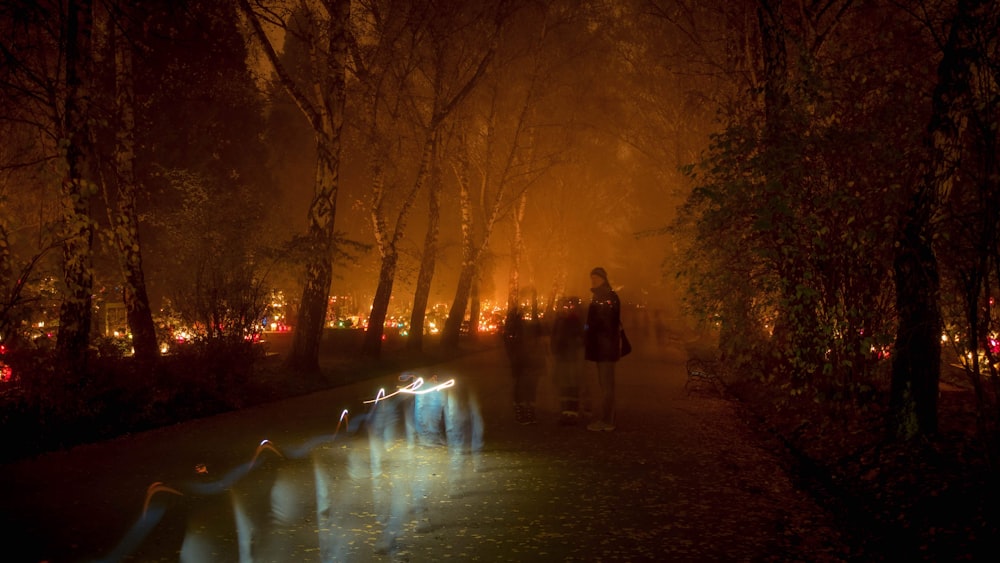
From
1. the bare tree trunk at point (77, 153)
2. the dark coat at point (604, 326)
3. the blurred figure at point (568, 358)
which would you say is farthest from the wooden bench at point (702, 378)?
the bare tree trunk at point (77, 153)

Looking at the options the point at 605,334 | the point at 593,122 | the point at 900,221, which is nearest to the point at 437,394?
the point at 605,334

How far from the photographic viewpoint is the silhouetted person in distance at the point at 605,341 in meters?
11.0

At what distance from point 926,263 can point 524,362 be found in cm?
606

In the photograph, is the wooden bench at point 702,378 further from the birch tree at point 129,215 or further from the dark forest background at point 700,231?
the birch tree at point 129,215

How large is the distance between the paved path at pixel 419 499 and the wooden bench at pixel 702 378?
502 cm

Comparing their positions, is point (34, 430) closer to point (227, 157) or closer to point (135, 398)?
point (135, 398)

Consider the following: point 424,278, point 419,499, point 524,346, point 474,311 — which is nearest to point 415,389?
point 524,346

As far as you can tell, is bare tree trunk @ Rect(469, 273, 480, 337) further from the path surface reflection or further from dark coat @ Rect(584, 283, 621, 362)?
the path surface reflection

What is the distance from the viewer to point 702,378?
16.5m

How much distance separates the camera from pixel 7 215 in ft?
27.3

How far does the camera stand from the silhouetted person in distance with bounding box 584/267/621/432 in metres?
11.0

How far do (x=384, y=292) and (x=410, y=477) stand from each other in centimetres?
1499

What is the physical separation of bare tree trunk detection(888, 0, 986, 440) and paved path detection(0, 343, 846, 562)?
1552 mm

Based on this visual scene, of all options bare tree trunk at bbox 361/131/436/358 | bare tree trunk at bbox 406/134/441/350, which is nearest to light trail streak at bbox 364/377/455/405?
bare tree trunk at bbox 361/131/436/358
